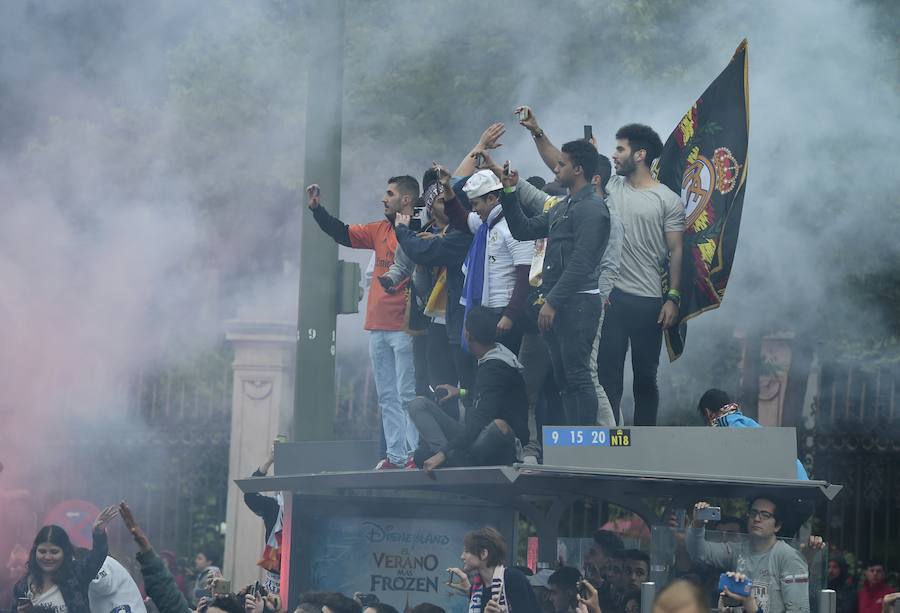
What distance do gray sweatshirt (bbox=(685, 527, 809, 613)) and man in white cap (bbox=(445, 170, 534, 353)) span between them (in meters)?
1.90

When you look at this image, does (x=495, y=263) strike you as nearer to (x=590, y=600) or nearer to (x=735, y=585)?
(x=590, y=600)

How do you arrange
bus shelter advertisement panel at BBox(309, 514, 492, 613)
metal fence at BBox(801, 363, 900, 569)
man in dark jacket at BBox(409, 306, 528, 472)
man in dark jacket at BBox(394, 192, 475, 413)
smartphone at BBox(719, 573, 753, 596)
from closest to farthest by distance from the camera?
smartphone at BBox(719, 573, 753, 596), man in dark jacket at BBox(409, 306, 528, 472), bus shelter advertisement panel at BBox(309, 514, 492, 613), man in dark jacket at BBox(394, 192, 475, 413), metal fence at BBox(801, 363, 900, 569)

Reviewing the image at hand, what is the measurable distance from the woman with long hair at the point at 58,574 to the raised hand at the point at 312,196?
1.75 m

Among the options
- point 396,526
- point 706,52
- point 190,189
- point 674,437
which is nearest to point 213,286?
point 190,189

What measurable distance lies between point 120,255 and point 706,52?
5188 millimetres

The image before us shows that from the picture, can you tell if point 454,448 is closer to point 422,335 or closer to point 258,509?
point 422,335

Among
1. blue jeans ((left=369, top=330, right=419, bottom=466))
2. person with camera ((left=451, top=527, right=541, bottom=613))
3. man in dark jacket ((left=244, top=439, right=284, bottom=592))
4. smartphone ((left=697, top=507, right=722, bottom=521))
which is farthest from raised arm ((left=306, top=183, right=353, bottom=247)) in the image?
smartphone ((left=697, top=507, right=722, bottom=521))

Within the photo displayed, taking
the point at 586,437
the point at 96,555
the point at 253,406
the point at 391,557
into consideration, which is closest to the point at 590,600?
the point at 586,437

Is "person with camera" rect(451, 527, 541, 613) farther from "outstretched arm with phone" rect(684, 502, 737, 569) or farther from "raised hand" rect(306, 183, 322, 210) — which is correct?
"raised hand" rect(306, 183, 322, 210)

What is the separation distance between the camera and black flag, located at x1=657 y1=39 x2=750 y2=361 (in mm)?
7152

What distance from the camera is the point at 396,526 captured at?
7.33m

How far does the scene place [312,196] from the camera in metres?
7.82

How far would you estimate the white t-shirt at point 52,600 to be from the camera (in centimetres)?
735

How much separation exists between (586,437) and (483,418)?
26.3 inches
